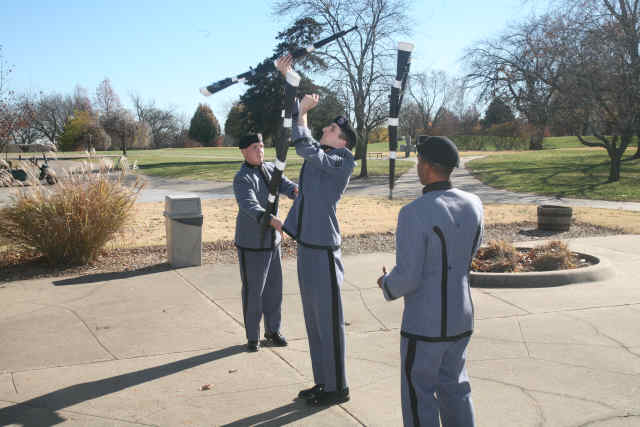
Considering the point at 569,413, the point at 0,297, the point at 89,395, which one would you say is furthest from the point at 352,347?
the point at 0,297

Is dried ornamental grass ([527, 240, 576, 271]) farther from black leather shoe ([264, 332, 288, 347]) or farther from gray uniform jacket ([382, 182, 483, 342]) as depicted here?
gray uniform jacket ([382, 182, 483, 342])

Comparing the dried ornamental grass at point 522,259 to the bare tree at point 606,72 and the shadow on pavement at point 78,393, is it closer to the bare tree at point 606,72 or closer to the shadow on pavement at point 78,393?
the shadow on pavement at point 78,393

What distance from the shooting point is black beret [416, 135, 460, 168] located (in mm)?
2719

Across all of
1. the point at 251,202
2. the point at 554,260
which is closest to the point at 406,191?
the point at 554,260

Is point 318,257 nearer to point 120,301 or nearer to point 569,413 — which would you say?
point 569,413

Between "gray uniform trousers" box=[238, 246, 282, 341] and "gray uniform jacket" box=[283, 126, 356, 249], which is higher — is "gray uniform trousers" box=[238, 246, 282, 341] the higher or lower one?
the lower one

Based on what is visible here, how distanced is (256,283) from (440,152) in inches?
102

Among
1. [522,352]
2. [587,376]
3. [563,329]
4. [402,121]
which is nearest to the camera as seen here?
[587,376]

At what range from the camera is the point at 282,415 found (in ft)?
12.2

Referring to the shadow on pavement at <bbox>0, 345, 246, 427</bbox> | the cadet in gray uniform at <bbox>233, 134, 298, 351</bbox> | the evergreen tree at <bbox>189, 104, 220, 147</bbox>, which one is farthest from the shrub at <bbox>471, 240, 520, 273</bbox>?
the evergreen tree at <bbox>189, 104, 220, 147</bbox>

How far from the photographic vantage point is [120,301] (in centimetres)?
642

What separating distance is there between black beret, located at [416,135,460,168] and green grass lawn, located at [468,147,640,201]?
18685 mm

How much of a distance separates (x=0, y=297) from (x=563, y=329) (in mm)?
6382

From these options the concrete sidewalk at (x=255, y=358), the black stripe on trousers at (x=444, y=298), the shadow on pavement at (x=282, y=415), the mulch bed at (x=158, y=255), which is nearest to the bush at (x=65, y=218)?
the mulch bed at (x=158, y=255)
